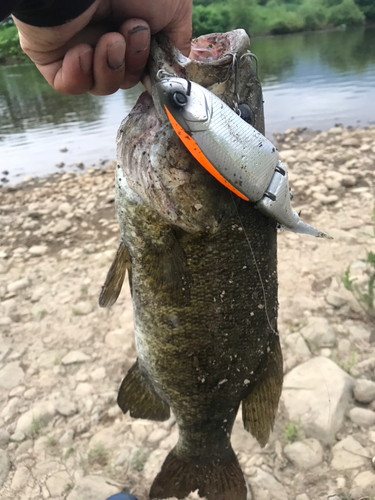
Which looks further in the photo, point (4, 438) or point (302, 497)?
point (4, 438)

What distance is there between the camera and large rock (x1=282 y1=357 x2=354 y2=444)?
121 inches

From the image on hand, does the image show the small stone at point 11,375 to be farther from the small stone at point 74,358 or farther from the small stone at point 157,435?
the small stone at point 157,435

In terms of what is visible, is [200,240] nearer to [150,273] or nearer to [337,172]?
[150,273]

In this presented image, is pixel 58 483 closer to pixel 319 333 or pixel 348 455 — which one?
pixel 348 455

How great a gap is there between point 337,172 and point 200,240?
541cm

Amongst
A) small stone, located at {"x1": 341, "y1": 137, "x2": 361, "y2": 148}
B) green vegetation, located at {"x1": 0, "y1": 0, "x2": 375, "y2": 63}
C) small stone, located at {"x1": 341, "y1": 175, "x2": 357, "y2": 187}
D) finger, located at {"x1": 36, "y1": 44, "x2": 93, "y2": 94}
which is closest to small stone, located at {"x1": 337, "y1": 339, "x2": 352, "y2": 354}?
finger, located at {"x1": 36, "y1": 44, "x2": 93, "y2": 94}

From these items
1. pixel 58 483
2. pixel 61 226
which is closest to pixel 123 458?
Answer: pixel 58 483

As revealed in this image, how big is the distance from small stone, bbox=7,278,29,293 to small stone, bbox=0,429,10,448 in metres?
1.97

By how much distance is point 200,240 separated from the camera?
1.96 meters

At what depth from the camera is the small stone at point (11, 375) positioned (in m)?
3.70

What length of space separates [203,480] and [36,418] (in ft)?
5.07

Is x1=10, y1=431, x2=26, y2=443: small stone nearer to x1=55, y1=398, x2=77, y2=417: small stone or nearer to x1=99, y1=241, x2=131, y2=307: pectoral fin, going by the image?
x1=55, y1=398, x2=77, y2=417: small stone

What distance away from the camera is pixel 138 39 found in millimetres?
1670

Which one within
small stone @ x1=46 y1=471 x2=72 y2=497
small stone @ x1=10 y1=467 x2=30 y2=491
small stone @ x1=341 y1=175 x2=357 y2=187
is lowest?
small stone @ x1=46 y1=471 x2=72 y2=497
